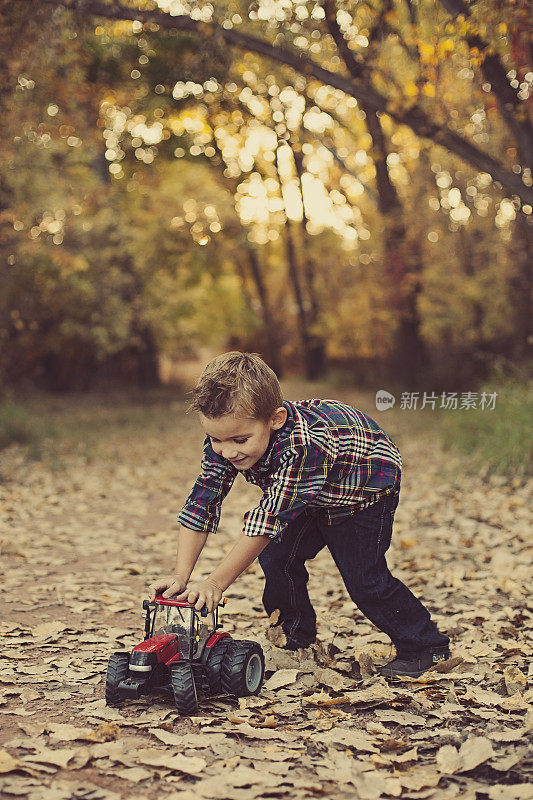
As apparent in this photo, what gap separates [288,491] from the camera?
2.89 meters

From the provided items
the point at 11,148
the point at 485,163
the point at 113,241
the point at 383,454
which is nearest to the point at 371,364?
the point at 113,241

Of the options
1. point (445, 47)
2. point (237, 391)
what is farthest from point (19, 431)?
point (237, 391)

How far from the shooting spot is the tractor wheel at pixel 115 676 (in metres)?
2.84

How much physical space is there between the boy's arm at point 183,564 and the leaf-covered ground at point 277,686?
447 millimetres

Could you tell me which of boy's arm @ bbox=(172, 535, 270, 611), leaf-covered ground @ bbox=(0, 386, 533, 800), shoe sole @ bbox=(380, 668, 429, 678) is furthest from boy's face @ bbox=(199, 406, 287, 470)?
shoe sole @ bbox=(380, 668, 429, 678)

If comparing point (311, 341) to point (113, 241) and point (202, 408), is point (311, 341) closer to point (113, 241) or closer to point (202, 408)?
point (113, 241)

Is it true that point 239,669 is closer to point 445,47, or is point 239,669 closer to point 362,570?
point 362,570

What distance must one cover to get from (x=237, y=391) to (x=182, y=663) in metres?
0.99

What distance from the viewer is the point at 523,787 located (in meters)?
2.31

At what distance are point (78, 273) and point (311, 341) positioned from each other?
12.6 metres

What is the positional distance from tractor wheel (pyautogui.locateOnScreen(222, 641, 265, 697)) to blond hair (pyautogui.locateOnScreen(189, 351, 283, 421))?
866mm

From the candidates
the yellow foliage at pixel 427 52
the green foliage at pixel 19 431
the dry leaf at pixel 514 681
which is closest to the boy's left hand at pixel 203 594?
the dry leaf at pixel 514 681

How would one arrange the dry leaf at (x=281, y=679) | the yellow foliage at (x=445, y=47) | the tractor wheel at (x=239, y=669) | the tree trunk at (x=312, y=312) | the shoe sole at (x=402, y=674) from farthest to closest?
the tree trunk at (x=312, y=312) < the yellow foliage at (x=445, y=47) < the shoe sole at (x=402, y=674) < the dry leaf at (x=281, y=679) < the tractor wheel at (x=239, y=669)

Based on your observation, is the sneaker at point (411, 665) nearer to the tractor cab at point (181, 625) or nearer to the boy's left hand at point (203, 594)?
the tractor cab at point (181, 625)
